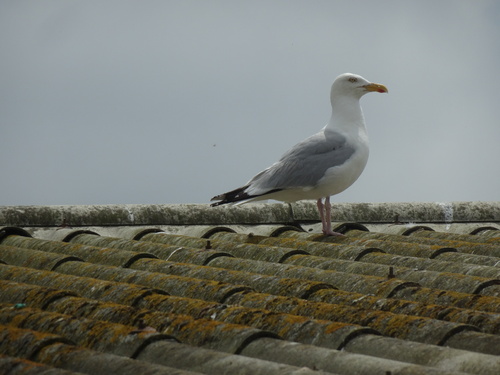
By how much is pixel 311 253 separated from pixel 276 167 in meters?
1.64

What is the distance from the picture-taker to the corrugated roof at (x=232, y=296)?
3.91m

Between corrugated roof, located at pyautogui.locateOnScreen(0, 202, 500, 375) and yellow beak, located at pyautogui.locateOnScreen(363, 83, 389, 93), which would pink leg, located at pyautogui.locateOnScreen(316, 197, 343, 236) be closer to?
corrugated roof, located at pyautogui.locateOnScreen(0, 202, 500, 375)

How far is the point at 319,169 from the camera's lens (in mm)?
8172

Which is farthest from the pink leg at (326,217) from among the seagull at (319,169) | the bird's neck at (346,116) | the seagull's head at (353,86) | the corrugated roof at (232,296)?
the seagull's head at (353,86)

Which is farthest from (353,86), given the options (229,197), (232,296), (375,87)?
(232,296)

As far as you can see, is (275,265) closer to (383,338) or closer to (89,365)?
(383,338)

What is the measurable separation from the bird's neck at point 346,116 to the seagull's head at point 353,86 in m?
0.08

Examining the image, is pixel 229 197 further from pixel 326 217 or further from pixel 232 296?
pixel 232 296

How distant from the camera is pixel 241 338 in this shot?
4.17 m

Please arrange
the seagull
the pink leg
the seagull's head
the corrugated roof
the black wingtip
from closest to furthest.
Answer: the corrugated roof, the pink leg, the black wingtip, the seagull, the seagull's head

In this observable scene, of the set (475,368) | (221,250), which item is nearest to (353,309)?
(475,368)

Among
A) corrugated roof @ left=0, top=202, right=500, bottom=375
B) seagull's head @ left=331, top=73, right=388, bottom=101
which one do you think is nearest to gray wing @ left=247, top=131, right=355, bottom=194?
corrugated roof @ left=0, top=202, right=500, bottom=375

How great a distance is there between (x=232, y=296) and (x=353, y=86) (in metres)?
4.03

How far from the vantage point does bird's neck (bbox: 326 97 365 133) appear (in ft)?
27.8
